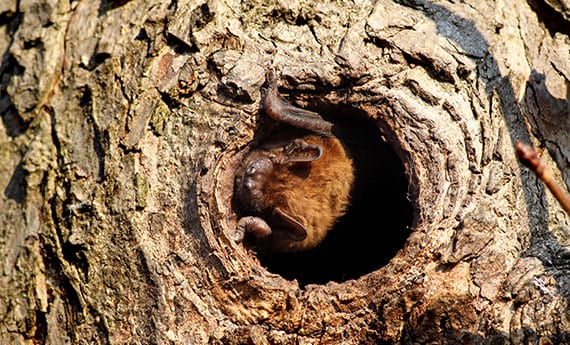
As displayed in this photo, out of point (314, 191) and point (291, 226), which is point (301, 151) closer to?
point (314, 191)

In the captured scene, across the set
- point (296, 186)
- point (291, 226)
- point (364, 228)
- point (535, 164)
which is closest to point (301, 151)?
point (296, 186)

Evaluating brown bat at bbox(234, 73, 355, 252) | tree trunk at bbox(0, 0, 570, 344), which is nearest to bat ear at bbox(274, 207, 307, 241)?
brown bat at bbox(234, 73, 355, 252)

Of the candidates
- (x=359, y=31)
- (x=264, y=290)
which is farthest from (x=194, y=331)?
(x=359, y=31)

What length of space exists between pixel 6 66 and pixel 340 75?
4.33 feet

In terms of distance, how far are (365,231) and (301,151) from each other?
2.35 ft

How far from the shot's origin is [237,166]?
2965mm

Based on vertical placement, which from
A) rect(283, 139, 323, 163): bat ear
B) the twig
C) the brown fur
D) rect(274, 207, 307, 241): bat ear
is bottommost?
rect(274, 207, 307, 241): bat ear

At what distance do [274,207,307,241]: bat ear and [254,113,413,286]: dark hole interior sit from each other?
0.19 m

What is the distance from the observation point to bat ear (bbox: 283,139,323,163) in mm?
3272

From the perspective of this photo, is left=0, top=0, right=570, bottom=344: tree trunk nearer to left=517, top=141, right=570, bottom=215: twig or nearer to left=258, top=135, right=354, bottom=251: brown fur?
left=258, top=135, right=354, bottom=251: brown fur

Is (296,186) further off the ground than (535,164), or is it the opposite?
(535,164)

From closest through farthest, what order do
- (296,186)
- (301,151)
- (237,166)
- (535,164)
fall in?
(535,164)
(237,166)
(301,151)
(296,186)

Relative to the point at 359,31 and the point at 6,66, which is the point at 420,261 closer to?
the point at 359,31

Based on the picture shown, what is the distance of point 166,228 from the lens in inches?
107
